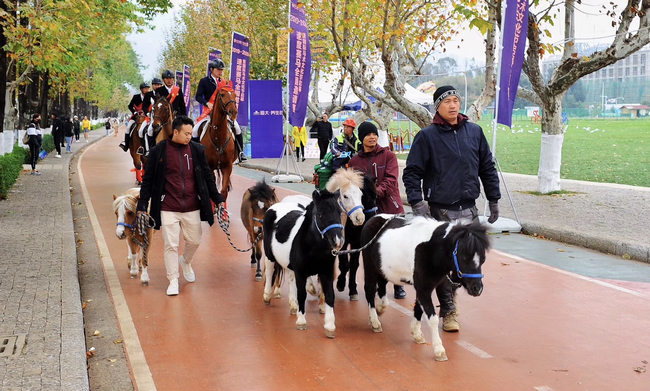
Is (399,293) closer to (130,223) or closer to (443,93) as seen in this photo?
(443,93)

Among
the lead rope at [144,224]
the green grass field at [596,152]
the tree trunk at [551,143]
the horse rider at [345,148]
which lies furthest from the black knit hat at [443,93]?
the green grass field at [596,152]

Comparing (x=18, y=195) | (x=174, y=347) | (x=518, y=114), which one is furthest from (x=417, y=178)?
(x=518, y=114)

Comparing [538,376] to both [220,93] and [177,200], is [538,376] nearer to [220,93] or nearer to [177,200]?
[177,200]

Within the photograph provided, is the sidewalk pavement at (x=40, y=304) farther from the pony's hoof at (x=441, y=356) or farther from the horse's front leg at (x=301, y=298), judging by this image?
the pony's hoof at (x=441, y=356)

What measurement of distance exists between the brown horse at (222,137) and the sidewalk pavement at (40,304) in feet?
9.36

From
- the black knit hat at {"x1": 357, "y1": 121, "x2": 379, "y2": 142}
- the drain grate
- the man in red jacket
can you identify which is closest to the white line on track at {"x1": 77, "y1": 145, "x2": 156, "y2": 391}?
the drain grate

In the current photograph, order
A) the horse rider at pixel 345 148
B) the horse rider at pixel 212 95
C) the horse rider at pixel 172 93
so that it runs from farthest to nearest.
Answer: the horse rider at pixel 172 93, the horse rider at pixel 212 95, the horse rider at pixel 345 148

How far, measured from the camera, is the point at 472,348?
21.0 ft

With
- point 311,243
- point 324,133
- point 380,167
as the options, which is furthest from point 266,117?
point 311,243

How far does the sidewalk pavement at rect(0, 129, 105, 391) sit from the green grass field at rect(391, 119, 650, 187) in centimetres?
1763

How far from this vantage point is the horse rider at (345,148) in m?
8.61

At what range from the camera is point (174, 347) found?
6512 mm

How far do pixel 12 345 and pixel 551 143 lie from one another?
13.4m

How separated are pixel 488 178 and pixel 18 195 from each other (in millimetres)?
14848
